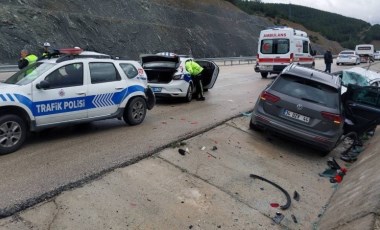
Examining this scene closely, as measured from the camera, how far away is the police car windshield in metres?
6.98

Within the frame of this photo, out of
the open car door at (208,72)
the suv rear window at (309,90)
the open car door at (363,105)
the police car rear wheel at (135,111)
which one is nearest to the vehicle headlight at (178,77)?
the open car door at (208,72)

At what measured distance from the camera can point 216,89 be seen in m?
16.2

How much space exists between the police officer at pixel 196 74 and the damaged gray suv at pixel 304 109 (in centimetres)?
427

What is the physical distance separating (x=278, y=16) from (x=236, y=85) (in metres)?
86.1

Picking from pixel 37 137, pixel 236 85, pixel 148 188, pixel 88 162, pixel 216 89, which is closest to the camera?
pixel 148 188

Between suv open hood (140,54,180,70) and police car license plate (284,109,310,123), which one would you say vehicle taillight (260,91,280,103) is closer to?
police car license plate (284,109,310,123)

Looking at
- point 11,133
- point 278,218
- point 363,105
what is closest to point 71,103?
point 11,133

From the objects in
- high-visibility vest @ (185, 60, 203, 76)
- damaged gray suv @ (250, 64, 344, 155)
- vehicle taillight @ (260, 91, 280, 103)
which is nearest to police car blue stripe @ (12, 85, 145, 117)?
vehicle taillight @ (260, 91, 280, 103)

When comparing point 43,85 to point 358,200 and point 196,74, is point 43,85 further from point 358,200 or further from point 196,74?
point 196,74

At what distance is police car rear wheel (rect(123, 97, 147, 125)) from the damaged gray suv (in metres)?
2.56

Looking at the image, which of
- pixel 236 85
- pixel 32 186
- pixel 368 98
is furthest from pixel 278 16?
pixel 32 186

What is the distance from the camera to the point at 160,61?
1226 centimetres

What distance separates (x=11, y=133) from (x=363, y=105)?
25.6 ft

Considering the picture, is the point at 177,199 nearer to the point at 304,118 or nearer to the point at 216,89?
the point at 304,118
